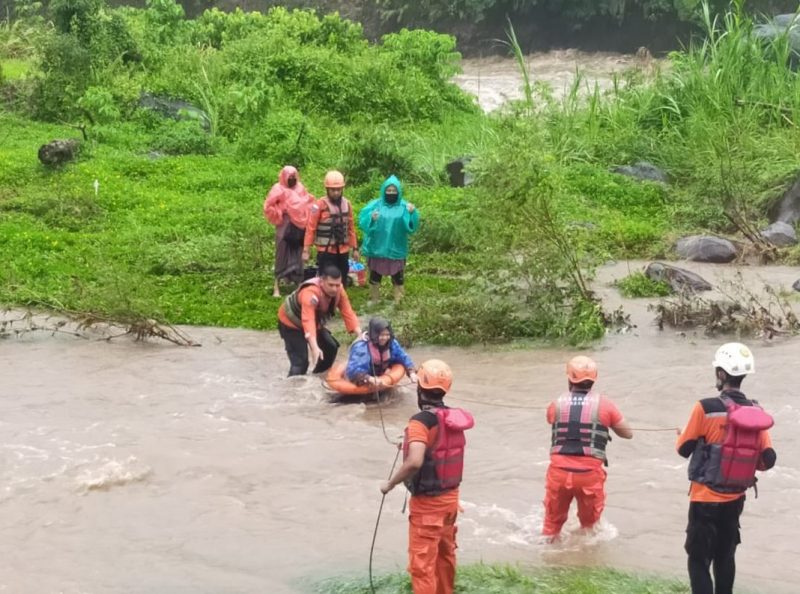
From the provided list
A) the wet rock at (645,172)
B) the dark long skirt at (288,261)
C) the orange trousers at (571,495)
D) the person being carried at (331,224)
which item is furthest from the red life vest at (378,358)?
the wet rock at (645,172)

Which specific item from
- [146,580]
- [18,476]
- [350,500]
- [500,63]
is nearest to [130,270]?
[18,476]

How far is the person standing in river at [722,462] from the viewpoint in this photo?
6148 mm

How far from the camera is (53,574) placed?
7465mm

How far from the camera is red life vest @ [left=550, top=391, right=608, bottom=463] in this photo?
713cm

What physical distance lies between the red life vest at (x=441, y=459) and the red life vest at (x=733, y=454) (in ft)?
3.98

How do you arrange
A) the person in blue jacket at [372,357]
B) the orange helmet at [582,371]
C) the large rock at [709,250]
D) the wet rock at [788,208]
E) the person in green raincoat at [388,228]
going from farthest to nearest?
the wet rock at [788,208] < the large rock at [709,250] < the person in green raincoat at [388,228] < the person in blue jacket at [372,357] < the orange helmet at [582,371]

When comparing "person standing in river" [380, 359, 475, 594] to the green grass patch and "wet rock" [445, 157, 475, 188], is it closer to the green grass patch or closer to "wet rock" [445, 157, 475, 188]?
"wet rock" [445, 157, 475, 188]

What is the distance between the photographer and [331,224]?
13.0 metres

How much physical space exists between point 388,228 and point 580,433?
21.5 ft

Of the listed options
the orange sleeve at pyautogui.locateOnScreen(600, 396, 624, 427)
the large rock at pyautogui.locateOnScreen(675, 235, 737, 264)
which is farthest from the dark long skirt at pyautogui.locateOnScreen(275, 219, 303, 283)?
the orange sleeve at pyautogui.locateOnScreen(600, 396, 624, 427)

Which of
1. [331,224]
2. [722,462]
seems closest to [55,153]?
[331,224]

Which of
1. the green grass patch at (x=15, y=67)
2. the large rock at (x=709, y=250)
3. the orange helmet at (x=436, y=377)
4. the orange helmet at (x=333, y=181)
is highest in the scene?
the green grass patch at (x=15, y=67)

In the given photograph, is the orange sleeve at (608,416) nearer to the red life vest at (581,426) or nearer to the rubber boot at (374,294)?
the red life vest at (581,426)

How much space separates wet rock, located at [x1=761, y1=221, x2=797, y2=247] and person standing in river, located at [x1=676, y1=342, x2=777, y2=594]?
35.2ft
